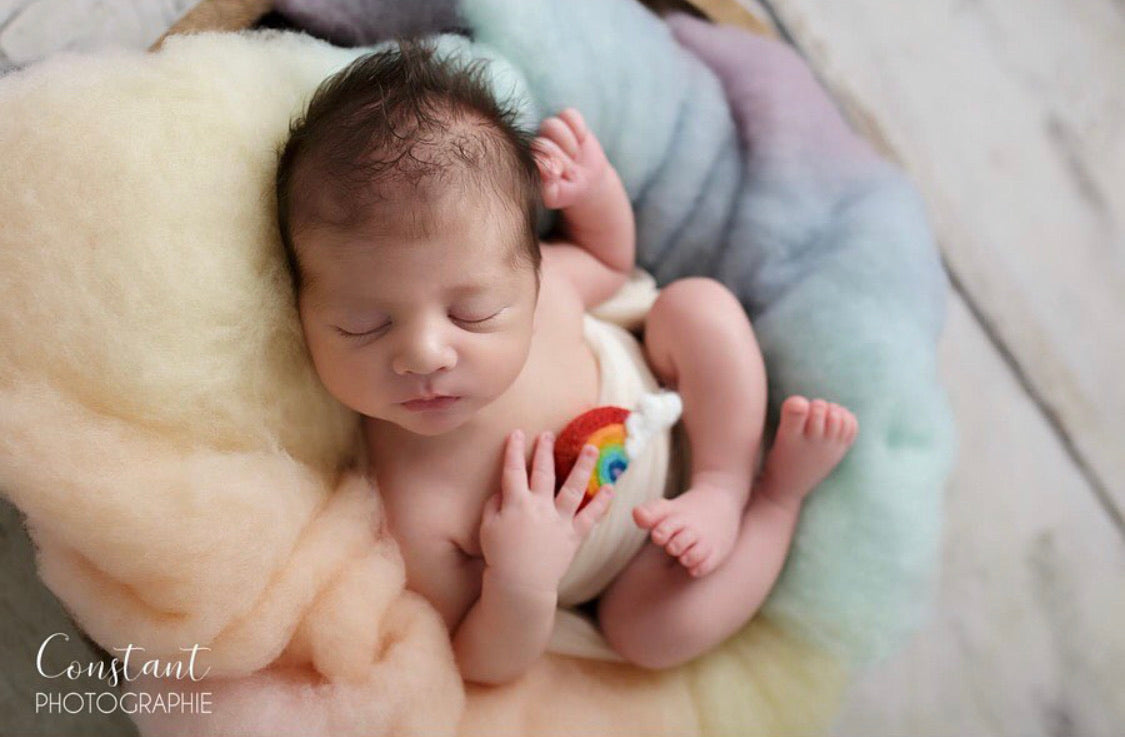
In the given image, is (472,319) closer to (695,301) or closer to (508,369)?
(508,369)

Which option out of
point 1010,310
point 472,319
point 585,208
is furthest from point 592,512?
point 1010,310

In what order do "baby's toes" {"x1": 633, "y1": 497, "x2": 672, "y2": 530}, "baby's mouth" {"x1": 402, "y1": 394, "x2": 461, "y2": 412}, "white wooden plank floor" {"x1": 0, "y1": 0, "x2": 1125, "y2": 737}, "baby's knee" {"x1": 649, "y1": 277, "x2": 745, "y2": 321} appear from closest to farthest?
"baby's mouth" {"x1": 402, "y1": 394, "x2": 461, "y2": 412} < "baby's toes" {"x1": 633, "y1": 497, "x2": 672, "y2": 530} < "baby's knee" {"x1": 649, "y1": 277, "x2": 745, "y2": 321} < "white wooden plank floor" {"x1": 0, "y1": 0, "x2": 1125, "y2": 737}

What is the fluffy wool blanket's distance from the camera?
734 mm

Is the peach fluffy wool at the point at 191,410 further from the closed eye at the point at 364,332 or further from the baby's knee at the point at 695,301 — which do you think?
the baby's knee at the point at 695,301

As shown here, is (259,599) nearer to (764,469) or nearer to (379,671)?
(379,671)

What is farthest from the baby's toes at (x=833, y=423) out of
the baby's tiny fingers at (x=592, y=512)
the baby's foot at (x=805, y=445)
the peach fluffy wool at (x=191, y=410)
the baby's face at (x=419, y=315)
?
the peach fluffy wool at (x=191, y=410)

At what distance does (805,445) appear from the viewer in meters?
0.99

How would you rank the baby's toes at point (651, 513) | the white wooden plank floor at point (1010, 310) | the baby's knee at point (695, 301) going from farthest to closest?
the white wooden plank floor at point (1010, 310)
the baby's knee at point (695, 301)
the baby's toes at point (651, 513)

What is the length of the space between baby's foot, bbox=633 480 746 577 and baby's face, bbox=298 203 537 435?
0.74ft

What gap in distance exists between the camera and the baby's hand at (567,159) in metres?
0.99

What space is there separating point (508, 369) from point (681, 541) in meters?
0.26

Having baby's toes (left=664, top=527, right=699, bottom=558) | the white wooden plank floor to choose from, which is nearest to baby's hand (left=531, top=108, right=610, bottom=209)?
baby's toes (left=664, top=527, right=699, bottom=558)

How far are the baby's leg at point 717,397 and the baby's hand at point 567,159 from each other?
167 millimetres

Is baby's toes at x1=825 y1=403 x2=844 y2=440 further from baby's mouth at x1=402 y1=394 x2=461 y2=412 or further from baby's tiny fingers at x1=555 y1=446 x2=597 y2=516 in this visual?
baby's mouth at x1=402 y1=394 x2=461 y2=412
